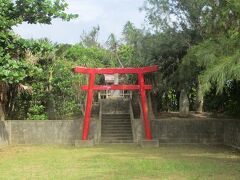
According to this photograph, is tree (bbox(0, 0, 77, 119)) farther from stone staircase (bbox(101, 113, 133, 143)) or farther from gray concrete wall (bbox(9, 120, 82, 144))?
stone staircase (bbox(101, 113, 133, 143))

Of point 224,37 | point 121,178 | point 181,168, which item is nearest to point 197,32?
point 224,37

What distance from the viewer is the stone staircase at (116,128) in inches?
907

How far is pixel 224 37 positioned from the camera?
587 inches

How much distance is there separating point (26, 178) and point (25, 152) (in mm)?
7151

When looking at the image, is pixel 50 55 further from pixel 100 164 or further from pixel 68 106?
pixel 100 164

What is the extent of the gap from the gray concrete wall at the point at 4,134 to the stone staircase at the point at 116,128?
4.81 meters

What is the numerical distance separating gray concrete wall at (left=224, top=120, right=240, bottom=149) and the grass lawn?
77cm

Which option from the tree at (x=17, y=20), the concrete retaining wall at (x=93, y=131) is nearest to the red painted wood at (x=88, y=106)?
the concrete retaining wall at (x=93, y=131)

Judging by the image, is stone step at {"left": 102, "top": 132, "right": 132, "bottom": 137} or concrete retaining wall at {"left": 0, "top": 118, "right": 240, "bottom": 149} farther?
stone step at {"left": 102, "top": 132, "right": 132, "bottom": 137}

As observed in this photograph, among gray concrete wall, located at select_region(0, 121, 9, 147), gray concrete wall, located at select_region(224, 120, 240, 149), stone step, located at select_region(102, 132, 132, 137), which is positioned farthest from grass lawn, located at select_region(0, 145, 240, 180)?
stone step, located at select_region(102, 132, 132, 137)

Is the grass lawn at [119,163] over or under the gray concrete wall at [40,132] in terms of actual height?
under

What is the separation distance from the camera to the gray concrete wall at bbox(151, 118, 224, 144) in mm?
22625

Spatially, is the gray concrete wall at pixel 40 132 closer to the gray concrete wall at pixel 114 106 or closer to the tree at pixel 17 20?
the gray concrete wall at pixel 114 106

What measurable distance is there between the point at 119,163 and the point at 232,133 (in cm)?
795
